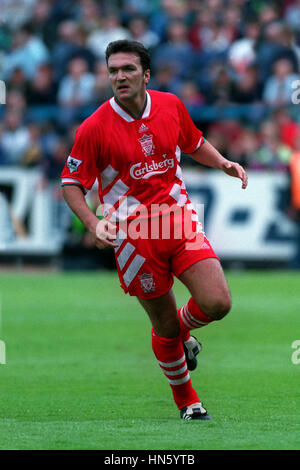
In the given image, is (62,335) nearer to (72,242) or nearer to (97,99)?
(72,242)

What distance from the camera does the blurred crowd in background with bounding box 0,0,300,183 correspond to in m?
16.8

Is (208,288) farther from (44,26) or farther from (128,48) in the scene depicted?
(44,26)

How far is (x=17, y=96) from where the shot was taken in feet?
61.6

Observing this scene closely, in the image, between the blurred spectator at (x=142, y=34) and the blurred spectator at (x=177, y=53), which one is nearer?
the blurred spectator at (x=177, y=53)

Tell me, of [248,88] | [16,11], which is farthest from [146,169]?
[16,11]

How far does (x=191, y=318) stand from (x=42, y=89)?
13589 mm

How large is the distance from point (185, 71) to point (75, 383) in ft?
37.0

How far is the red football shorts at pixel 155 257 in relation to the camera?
6383 mm

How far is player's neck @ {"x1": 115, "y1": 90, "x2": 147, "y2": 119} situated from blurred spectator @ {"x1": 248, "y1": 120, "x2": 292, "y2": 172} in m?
9.95

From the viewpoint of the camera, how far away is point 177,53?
18.4 m

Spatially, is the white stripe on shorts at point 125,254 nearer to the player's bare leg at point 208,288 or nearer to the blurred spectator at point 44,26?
the player's bare leg at point 208,288

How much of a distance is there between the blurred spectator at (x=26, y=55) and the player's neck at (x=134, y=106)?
13.8 meters

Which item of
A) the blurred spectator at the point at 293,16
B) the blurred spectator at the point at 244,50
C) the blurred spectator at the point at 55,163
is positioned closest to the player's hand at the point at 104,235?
the blurred spectator at the point at 55,163
